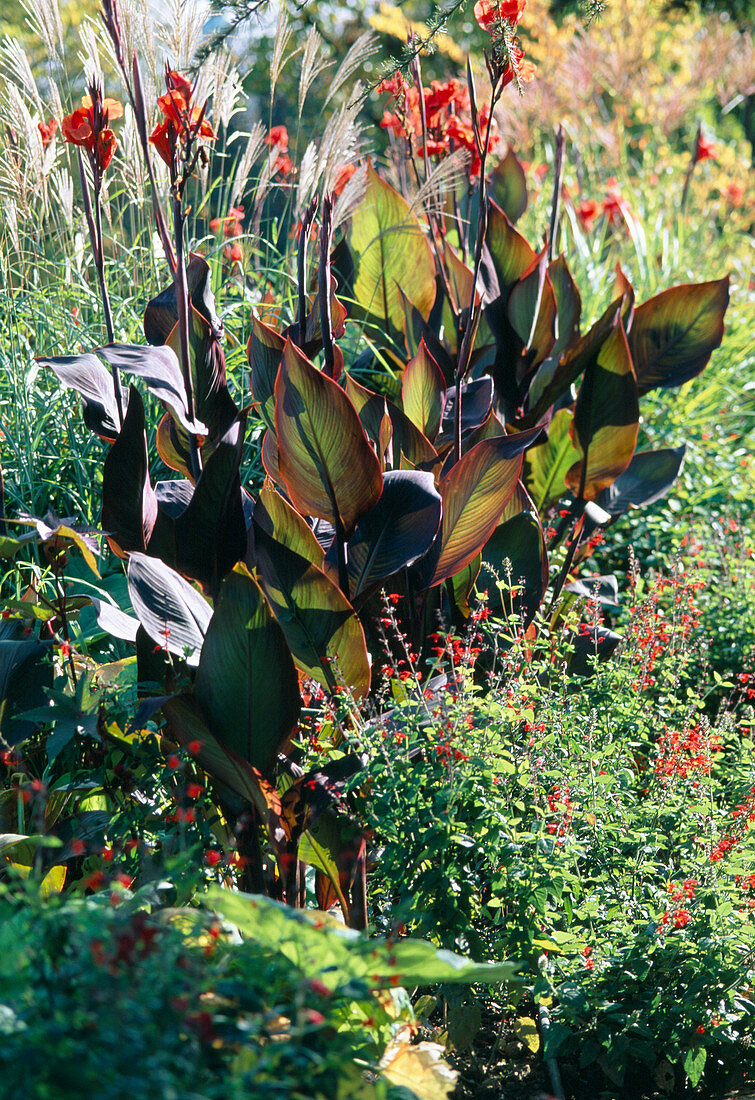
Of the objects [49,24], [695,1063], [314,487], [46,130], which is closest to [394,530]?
[314,487]

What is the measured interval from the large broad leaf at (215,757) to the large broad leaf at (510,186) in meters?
2.57

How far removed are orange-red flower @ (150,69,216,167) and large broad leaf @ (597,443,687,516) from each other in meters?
1.74

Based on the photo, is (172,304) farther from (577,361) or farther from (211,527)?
(577,361)

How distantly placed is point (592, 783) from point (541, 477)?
138 centimetres

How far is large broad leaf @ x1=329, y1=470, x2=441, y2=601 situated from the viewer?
188 cm

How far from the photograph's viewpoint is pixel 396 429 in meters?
2.30

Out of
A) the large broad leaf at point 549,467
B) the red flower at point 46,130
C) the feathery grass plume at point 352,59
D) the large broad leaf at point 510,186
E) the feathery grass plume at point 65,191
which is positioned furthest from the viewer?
the large broad leaf at point 510,186

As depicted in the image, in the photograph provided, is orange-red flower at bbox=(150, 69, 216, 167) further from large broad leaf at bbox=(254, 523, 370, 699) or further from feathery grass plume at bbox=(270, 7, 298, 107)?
large broad leaf at bbox=(254, 523, 370, 699)

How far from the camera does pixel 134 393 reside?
190cm

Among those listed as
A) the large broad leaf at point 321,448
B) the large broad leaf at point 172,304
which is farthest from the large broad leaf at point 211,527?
the large broad leaf at point 172,304

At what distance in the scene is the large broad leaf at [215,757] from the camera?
1.62m

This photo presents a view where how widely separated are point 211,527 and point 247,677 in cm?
45

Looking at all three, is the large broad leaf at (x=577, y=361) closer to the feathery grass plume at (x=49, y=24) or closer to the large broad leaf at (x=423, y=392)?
the large broad leaf at (x=423, y=392)

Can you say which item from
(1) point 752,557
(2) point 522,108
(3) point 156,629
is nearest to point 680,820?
(3) point 156,629
